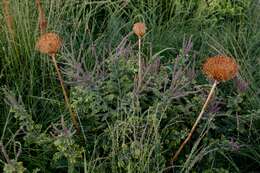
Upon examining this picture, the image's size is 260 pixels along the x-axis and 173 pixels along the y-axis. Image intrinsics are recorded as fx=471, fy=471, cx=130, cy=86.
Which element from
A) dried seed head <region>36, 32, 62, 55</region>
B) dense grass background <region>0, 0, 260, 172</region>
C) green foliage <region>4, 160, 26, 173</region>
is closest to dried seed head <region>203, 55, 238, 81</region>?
dense grass background <region>0, 0, 260, 172</region>

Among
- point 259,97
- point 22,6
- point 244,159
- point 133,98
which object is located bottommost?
point 244,159

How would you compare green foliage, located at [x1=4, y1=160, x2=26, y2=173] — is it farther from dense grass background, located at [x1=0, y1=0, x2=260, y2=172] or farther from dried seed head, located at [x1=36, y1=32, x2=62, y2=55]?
dried seed head, located at [x1=36, y1=32, x2=62, y2=55]

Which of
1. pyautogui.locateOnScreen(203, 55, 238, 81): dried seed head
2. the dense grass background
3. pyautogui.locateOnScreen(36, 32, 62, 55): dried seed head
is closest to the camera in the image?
pyautogui.locateOnScreen(203, 55, 238, 81): dried seed head

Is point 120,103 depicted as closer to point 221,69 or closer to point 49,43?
point 49,43

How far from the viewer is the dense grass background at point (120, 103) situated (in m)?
1.54

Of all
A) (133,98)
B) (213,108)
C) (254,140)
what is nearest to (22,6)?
(133,98)

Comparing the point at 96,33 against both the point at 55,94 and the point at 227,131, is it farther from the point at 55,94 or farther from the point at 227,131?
the point at 227,131

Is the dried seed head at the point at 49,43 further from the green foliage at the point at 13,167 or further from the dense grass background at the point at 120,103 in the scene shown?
the green foliage at the point at 13,167

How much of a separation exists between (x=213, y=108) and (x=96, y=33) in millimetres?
1001

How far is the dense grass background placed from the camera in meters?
1.54

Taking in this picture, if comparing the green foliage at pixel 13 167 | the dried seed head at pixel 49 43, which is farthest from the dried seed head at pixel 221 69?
the green foliage at pixel 13 167

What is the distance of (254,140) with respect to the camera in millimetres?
1774

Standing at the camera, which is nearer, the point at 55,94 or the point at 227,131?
the point at 227,131

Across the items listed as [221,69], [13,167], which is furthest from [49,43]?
[221,69]
